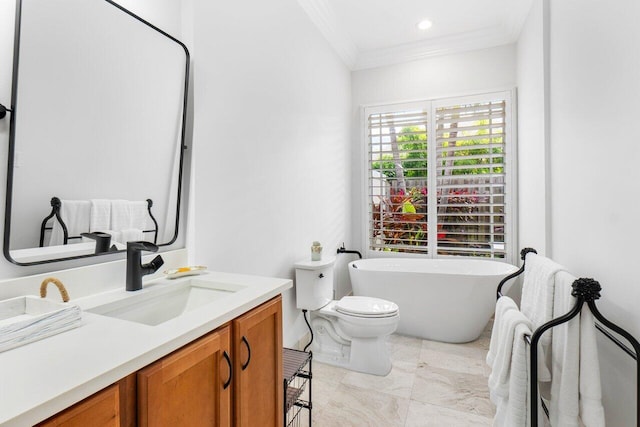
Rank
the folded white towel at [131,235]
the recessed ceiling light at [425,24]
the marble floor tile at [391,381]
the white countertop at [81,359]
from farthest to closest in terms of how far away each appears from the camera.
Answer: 1. the recessed ceiling light at [425,24]
2. the marble floor tile at [391,381]
3. the folded white towel at [131,235]
4. the white countertop at [81,359]

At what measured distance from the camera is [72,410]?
60 centimetres

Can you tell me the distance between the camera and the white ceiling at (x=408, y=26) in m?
2.86

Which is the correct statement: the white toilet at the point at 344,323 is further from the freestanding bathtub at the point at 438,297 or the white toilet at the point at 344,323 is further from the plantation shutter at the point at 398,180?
the plantation shutter at the point at 398,180

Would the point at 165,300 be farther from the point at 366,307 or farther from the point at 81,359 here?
the point at 366,307

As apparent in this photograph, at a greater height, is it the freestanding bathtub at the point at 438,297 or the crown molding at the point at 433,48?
the crown molding at the point at 433,48

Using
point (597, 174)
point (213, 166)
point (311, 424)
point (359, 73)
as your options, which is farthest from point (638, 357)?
point (359, 73)

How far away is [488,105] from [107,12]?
3332 millimetres

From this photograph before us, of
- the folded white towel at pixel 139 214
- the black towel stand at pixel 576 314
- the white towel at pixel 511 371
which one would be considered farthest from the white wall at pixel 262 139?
the black towel stand at pixel 576 314

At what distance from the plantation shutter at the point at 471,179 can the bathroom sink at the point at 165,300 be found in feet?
9.13

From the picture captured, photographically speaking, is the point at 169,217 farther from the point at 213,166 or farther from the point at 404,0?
the point at 404,0

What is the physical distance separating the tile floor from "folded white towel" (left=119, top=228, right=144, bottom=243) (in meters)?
1.35

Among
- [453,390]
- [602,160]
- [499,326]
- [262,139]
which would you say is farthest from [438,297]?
[262,139]

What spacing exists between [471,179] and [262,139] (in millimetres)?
2343

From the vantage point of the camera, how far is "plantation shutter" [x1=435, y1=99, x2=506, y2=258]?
3.35 m
